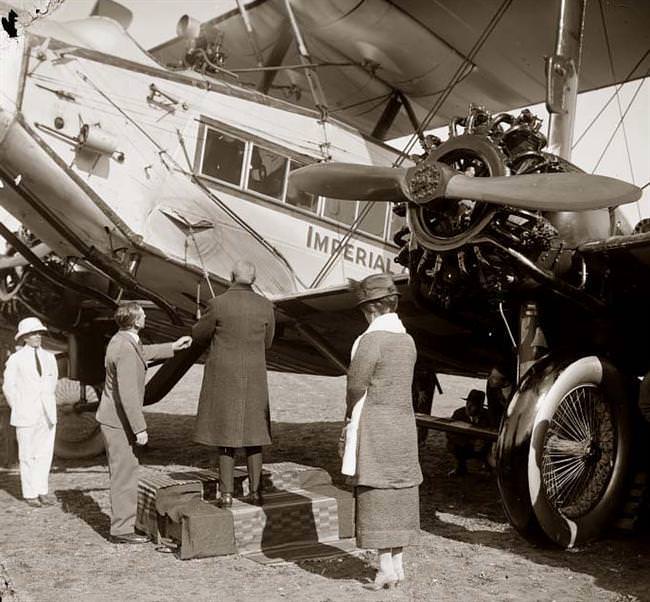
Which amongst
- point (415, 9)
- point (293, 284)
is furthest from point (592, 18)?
point (293, 284)

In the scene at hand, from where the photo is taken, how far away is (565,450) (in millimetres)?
5633

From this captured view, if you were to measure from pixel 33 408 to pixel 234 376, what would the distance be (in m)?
2.55

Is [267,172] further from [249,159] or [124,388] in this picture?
[124,388]

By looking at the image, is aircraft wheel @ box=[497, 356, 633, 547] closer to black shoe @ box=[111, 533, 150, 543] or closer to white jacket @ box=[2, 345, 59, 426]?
black shoe @ box=[111, 533, 150, 543]

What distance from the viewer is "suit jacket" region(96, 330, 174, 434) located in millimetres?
5555

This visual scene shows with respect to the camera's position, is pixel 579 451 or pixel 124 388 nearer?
pixel 124 388

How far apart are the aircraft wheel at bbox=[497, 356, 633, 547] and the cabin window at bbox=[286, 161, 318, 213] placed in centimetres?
368

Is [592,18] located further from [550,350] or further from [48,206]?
[48,206]

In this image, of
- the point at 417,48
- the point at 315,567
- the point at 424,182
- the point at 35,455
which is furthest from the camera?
the point at 417,48

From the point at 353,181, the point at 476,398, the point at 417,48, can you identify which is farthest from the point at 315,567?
the point at 417,48

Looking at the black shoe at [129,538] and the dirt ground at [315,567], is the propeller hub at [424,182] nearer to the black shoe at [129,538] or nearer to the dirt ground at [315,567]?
the dirt ground at [315,567]

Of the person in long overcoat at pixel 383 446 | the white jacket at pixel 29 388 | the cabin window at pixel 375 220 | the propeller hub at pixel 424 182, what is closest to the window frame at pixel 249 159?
the cabin window at pixel 375 220

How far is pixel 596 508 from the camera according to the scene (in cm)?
574

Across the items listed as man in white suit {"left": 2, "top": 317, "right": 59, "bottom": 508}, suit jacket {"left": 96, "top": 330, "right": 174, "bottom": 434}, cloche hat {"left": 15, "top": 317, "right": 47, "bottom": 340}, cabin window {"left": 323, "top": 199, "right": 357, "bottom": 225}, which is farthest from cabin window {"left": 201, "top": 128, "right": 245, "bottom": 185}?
suit jacket {"left": 96, "top": 330, "right": 174, "bottom": 434}
